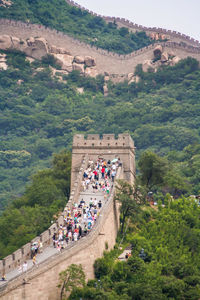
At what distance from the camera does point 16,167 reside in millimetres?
87500

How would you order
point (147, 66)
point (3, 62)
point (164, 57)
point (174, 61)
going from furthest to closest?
point (3, 62) → point (147, 66) → point (164, 57) → point (174, 61)

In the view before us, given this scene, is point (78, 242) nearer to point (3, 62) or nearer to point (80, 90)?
point (3, 62)

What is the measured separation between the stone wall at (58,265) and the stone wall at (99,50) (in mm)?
61048

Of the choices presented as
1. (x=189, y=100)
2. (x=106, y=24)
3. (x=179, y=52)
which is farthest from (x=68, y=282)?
(x=106, y=24)

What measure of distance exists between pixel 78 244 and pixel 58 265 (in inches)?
70.3

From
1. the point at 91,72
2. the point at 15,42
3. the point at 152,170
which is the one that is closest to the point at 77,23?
the point at 91,72

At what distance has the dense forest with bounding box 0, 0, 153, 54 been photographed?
371 ft

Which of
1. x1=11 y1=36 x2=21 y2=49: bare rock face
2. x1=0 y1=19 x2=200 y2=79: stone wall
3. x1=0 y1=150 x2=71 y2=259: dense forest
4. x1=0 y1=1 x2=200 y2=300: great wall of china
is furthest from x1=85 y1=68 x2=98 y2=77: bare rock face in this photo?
x1=0 y1=1 x2=200 y2=300: great wall of china

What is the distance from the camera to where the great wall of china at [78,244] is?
106ft

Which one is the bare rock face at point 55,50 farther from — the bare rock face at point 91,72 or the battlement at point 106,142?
the battlement at point 106,142

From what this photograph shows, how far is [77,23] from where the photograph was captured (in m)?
127

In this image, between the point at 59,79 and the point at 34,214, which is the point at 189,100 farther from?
the point at 34,214

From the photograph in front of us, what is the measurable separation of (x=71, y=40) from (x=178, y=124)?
25.3 m

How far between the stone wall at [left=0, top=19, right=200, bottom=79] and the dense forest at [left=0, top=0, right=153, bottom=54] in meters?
6.85
